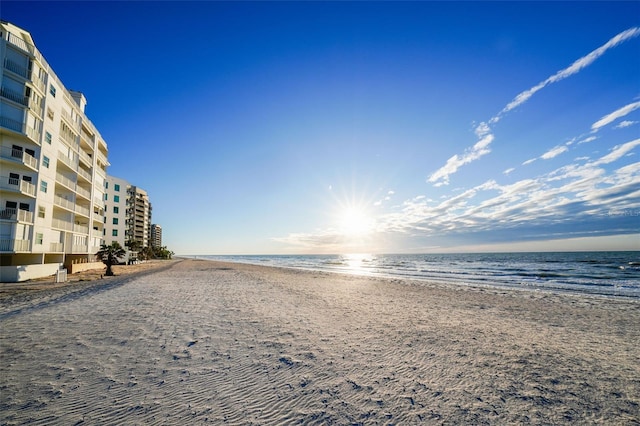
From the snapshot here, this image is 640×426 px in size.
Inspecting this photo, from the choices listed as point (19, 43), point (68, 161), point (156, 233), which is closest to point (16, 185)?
point (68, 161)

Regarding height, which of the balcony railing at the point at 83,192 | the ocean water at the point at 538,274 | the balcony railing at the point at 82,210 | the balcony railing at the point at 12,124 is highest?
the balcony railing at the point at 12,124

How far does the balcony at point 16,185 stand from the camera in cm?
2225

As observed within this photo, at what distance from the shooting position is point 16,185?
22859 millimetres

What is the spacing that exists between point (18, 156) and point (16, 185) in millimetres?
2710

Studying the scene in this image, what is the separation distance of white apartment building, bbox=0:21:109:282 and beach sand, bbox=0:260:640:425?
1933 centimetres

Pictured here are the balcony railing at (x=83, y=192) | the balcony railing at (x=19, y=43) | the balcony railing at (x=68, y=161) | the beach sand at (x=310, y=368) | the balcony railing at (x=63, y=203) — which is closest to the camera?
the beach sand at (x=310, y=368)

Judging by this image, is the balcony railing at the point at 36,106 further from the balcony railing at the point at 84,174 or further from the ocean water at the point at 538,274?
the ocean water at the point at 538,274

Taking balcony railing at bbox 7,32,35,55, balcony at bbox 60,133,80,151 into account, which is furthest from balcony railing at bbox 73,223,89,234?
balcony railing at bbox 7,32,35,55

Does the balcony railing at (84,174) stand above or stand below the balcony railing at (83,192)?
above

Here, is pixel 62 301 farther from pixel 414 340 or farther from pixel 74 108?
pixel 74 108

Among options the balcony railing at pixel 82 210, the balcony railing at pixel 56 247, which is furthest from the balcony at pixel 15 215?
the balcony railing at pixel 82 210

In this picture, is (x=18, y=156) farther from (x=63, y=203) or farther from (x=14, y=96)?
(x=63, y=203)

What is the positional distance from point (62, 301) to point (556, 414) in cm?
1773

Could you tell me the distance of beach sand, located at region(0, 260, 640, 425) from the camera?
413 centimetres
